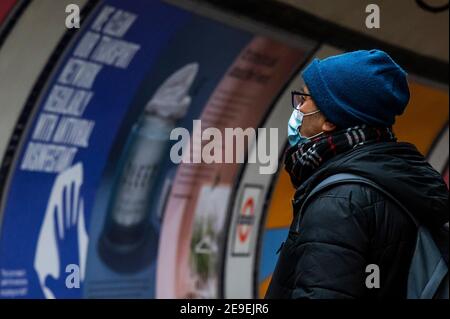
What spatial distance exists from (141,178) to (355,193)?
3529mm

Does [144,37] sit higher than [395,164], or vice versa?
[144,37]

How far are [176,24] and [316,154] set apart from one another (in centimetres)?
299

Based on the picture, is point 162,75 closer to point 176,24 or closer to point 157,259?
point 176,24

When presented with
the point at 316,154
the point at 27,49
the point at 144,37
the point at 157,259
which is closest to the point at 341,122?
the point at 316,154

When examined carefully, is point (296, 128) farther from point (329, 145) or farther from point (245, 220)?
point (245, 220)

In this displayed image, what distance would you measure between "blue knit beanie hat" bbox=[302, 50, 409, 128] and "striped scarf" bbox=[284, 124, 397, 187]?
26mm

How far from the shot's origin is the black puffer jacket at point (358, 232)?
6.01 feet

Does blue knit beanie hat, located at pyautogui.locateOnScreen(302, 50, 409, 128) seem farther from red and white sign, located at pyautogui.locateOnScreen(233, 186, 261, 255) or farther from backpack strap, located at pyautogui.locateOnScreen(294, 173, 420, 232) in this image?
red and white sign, located at pyautogui.locateOnScreen(233, 186, 261, 255)

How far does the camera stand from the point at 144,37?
15.6 feet

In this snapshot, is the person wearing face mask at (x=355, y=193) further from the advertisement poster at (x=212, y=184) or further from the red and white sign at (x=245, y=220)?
the red and white sign at (x=245, y=220)

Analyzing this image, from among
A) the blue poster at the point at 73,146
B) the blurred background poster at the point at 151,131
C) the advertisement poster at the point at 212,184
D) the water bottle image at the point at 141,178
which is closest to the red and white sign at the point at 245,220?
the blurred background poster at the point at 151,131

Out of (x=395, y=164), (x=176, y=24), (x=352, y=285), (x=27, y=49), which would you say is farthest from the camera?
(x=176, y=24)

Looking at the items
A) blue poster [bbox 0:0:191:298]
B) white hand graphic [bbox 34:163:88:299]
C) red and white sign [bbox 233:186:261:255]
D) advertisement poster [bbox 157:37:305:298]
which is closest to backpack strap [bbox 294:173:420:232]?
blue poster [bbox 0:0:191:298]

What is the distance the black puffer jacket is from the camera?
1831 mm
